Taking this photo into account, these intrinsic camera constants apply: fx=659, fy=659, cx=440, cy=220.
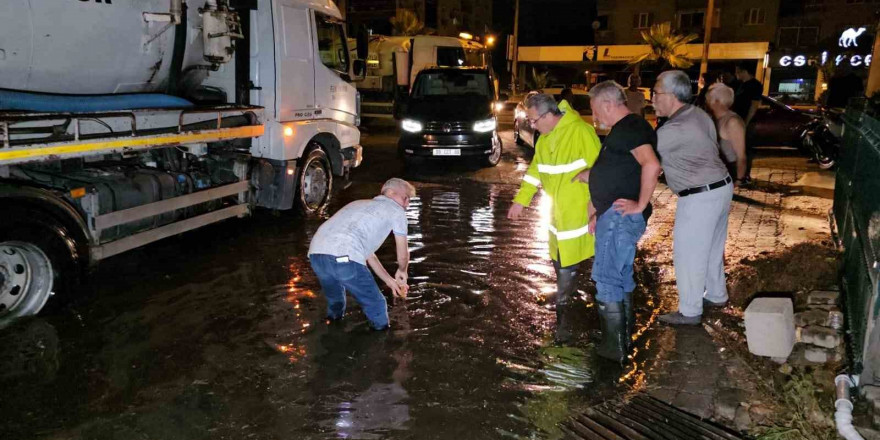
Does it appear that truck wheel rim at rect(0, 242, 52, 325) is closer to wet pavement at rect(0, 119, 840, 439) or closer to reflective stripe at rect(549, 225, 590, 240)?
wet pavement at rect(0, 119, 840, 439)

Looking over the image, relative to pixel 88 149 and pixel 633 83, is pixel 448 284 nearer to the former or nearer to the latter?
pixel 88 149

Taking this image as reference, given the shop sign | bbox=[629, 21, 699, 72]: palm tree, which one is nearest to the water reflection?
the shop sign

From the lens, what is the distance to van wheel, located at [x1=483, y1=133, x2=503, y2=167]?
14133mm

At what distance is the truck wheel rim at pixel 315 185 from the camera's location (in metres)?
9.20

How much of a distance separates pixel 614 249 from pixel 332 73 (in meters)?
6.14

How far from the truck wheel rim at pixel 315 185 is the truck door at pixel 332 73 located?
0.74m

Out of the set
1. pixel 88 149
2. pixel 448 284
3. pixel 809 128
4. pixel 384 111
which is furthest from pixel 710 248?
pixel 384 111

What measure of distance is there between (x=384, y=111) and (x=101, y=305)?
1838cm

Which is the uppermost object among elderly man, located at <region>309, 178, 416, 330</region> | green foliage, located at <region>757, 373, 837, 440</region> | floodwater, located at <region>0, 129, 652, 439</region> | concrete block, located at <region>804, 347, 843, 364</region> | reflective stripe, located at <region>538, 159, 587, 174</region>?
reflective stripe, located at <region>538, 159, 587, 174</region>

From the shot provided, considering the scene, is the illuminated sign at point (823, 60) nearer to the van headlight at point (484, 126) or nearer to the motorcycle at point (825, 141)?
the motorcycle at point (825, 141)

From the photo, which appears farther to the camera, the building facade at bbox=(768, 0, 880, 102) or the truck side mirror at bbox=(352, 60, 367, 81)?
the building facade at bbox=(768, 0, 880, 102)

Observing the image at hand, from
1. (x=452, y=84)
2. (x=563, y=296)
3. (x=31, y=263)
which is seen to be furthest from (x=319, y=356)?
(x=452, y=84)

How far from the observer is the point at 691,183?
484 centimetres

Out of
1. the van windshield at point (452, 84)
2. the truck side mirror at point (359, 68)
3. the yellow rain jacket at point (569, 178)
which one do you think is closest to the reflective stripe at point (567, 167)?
the yellow rain jacket at point (569, 178)
